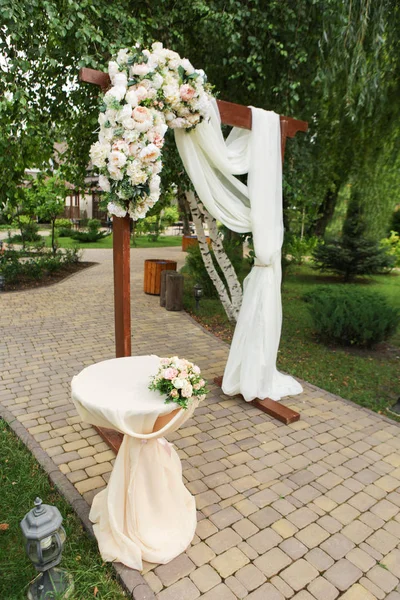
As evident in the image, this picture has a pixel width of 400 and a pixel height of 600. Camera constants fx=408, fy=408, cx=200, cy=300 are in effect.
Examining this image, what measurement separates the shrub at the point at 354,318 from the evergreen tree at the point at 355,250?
4.69 metres

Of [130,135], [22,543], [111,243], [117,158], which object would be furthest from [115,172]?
[111,243]

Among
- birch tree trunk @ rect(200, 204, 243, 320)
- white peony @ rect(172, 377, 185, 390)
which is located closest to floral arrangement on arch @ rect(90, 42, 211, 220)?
white peony @ rect(172, 377, 185, 390)

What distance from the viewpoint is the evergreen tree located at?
1130 centimetres

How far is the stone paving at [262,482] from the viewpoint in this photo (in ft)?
8.23

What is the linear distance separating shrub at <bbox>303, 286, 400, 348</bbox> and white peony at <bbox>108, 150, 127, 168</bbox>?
15.4ft

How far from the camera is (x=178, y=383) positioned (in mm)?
2438

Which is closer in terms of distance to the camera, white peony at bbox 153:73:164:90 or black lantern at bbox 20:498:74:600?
black lantern at bbox 20:498:74:600

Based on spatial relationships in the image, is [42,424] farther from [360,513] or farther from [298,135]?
[298,135]

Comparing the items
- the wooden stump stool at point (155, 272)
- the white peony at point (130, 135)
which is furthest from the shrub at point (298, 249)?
the white peony at point (130, 135)

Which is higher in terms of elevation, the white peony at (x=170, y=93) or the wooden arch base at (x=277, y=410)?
the white peony at (x=170, y=93)

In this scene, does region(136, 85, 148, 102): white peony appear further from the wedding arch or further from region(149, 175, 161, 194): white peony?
region(149, 175, 161, 194): white peony

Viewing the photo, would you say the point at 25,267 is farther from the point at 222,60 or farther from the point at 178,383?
the point at 178,383

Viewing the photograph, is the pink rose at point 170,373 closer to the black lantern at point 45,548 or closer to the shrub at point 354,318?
the black lantern at point 45,548

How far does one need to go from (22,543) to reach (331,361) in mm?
4849
